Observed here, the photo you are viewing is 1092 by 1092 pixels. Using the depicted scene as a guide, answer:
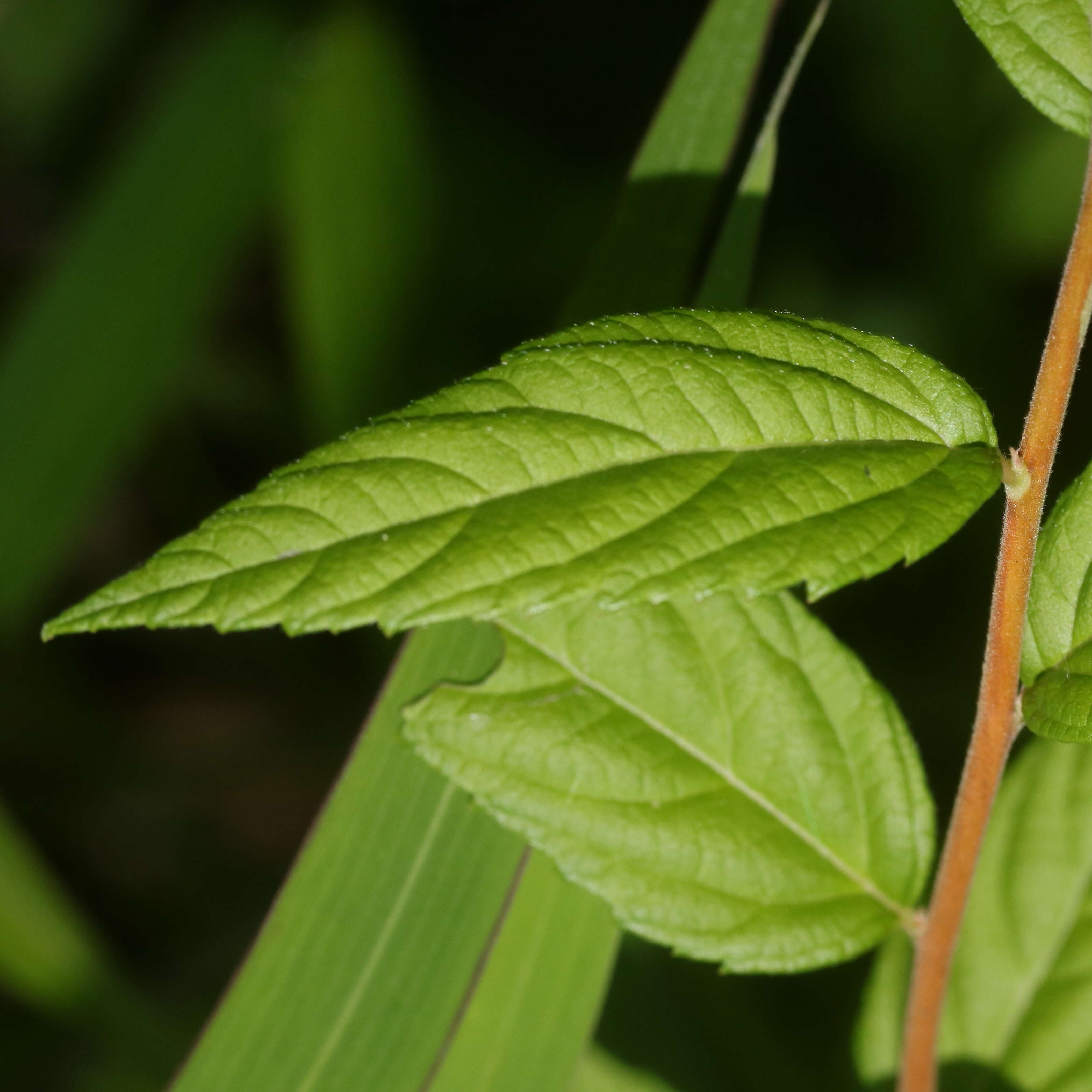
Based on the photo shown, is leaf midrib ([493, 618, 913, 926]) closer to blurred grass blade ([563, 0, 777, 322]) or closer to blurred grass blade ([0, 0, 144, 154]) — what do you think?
blurred grass blade ([563, 0, 777, 322])

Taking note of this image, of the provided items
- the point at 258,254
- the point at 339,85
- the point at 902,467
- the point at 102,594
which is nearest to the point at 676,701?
the point at 902,467

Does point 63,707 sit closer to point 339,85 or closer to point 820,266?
point 339,85

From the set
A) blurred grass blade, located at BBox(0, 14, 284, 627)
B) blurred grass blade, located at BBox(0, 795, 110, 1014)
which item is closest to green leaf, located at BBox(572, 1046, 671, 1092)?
blurred grass blade, located at BBox(0, 795, 110, 1014)

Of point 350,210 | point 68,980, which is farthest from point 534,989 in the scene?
point 350,210

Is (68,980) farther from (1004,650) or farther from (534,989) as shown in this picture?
(1004,650)

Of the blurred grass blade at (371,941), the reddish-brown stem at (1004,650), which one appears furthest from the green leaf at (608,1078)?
the reddish-brown stem at (1004,650)

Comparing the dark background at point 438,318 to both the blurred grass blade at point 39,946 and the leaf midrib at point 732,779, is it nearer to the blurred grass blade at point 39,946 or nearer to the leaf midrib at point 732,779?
the blurred grass blade at point 39,946
